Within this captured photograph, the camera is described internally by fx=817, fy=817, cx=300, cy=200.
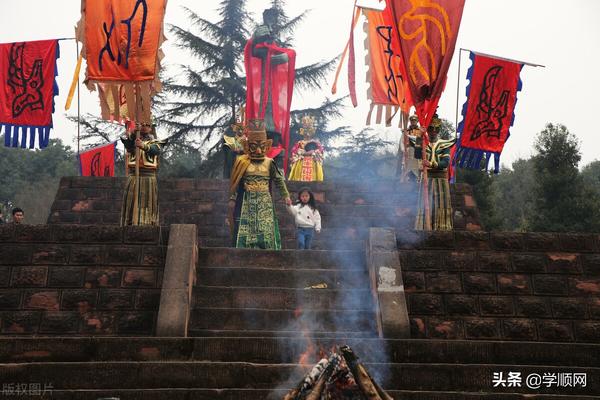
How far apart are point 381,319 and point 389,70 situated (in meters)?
9.43

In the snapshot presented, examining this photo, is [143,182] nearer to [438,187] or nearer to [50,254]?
[50,254]

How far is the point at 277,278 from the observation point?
904cm

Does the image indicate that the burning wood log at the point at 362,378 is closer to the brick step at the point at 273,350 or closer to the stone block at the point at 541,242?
the brick step at the point at 273,350

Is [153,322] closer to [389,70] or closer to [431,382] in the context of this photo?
[431,382]

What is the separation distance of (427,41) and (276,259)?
3.77 metres

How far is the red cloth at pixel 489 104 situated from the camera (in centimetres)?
1512

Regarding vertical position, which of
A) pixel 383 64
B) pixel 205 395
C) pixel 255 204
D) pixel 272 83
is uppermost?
pixel 383 64

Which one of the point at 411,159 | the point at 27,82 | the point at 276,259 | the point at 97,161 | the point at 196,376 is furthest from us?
the point at 97,161

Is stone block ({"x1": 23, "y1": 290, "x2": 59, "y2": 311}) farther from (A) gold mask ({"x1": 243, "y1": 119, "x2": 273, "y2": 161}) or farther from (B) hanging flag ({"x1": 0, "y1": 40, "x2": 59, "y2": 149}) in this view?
(B) hanging flag ({"x1": 0, "y1": 40, "x2": 59, "y2": 149})

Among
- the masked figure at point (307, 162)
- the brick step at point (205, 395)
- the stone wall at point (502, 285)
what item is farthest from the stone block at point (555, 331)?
the masked figure at point (307, 162)

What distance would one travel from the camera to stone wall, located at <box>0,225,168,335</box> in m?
8.28

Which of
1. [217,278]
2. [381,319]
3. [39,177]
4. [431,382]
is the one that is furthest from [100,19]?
[39,177]

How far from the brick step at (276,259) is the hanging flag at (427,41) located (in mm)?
2710

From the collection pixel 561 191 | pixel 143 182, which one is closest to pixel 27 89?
pixel 143 182
